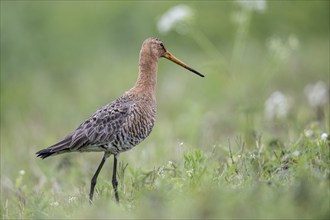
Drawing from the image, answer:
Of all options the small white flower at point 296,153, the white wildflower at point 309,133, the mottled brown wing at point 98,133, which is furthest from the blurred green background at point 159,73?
the small white flower at point 296,153

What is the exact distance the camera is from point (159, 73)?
15070 millimetres

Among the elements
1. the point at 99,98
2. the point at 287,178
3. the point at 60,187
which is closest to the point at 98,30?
the point at 99,98

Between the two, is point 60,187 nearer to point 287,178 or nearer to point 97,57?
point 287,178

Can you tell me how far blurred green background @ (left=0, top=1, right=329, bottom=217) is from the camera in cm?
995

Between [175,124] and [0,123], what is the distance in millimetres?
2748

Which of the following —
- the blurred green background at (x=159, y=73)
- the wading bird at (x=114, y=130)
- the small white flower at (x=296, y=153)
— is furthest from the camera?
the blurred green background at (x=159, y=73)

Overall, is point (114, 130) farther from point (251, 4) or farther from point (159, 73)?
point (159, 73)

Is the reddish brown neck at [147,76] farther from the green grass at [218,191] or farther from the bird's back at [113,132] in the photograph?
the green grass at [218,191]

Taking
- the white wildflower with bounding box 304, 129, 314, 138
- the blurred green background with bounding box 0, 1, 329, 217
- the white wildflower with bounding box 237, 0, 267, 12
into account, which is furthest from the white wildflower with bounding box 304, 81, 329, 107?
the white wildflower with bounding box 304, 129, 314, 138

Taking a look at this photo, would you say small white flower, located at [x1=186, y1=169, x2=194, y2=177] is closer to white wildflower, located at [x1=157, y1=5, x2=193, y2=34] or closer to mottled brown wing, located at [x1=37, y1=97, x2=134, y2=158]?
mottled brown wing, located at [x1=37, y1=97, x2=134, y2=158]

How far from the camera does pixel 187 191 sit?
20.0ft

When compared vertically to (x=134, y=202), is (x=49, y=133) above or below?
above

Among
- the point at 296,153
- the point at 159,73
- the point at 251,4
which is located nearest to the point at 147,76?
the point at 296,153

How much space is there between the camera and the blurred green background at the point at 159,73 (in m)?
9.95
